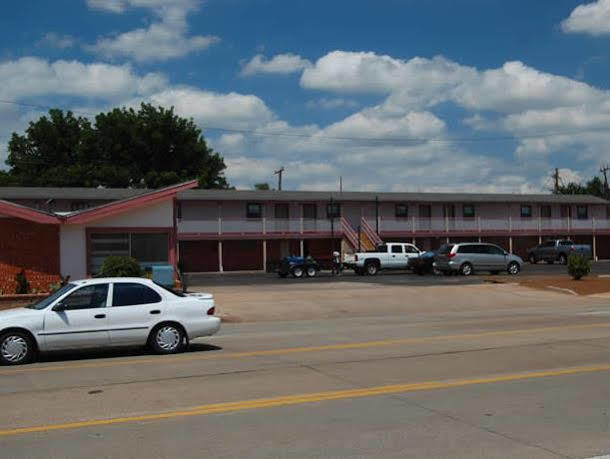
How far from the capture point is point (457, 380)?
9914 mm

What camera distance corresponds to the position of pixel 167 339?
13.0m

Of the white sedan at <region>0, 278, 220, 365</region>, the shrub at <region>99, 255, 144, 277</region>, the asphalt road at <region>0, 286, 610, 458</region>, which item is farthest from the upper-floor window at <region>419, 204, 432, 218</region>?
the white sedan at <region>0, 278, 220, 365</region>

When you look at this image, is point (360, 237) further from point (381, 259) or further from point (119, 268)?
point (119, 268)

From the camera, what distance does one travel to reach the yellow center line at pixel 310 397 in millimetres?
7590

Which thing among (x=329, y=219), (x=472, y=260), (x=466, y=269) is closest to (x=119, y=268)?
(x=466, y=269)

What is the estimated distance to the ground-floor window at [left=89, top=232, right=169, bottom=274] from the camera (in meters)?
26.1

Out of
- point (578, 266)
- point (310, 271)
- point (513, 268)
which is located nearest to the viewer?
point (578, 266)

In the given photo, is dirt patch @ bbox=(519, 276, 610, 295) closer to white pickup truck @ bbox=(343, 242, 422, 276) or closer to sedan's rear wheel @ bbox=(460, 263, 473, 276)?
sedan's rear wheel @ bbox=(460, 263, 473, 276)

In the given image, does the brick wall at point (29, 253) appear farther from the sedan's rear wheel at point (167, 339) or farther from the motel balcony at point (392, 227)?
the motel balcony at point (392, 227)

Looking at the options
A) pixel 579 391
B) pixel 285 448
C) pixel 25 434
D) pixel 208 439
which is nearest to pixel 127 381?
pixel 25 434

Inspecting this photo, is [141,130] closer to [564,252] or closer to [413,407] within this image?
[564,252]

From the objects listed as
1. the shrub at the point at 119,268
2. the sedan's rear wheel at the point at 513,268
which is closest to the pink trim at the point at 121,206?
the shrub at the point at 119,268

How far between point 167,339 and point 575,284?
2072 cm

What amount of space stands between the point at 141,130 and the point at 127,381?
59.6 metres
